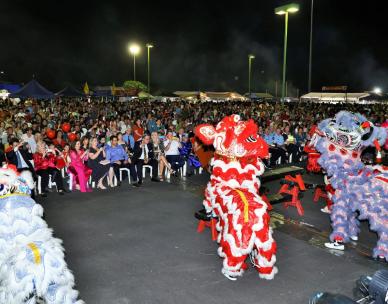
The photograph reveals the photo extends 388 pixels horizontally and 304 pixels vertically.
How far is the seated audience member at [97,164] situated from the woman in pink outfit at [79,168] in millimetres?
129

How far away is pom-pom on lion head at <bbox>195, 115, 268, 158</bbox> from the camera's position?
5.33 meters

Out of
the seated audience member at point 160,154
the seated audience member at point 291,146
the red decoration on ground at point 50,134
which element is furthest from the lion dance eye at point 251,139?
the seated audience member at point 291,146

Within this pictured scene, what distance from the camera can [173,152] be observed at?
10531mm

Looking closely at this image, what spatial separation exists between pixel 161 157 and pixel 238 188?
17.5 feet

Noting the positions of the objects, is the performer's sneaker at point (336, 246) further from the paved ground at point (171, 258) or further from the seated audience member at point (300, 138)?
the seated audience member at point (300, 138)

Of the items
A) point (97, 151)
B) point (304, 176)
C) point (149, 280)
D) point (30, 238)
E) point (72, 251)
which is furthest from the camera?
point (304, 176)

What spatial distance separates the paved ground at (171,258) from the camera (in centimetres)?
455

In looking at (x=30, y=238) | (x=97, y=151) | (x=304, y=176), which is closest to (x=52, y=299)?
(x=30, y=238)

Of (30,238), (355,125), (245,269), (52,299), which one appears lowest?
(245,269)

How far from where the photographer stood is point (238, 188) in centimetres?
527

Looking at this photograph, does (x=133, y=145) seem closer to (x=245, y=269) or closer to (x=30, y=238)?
(x=245, y=269)

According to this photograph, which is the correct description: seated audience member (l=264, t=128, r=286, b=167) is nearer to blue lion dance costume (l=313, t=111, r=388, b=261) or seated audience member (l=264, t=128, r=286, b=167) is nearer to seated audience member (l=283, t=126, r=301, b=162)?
Result: seated audience member (l=283, t=126, r=301, b=162)

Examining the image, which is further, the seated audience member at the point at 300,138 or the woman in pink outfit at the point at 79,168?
the seated audience member at the point at 300,138

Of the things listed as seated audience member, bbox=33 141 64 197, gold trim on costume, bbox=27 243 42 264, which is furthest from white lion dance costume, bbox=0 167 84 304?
seated audience member, bbox=33 141 64 197
